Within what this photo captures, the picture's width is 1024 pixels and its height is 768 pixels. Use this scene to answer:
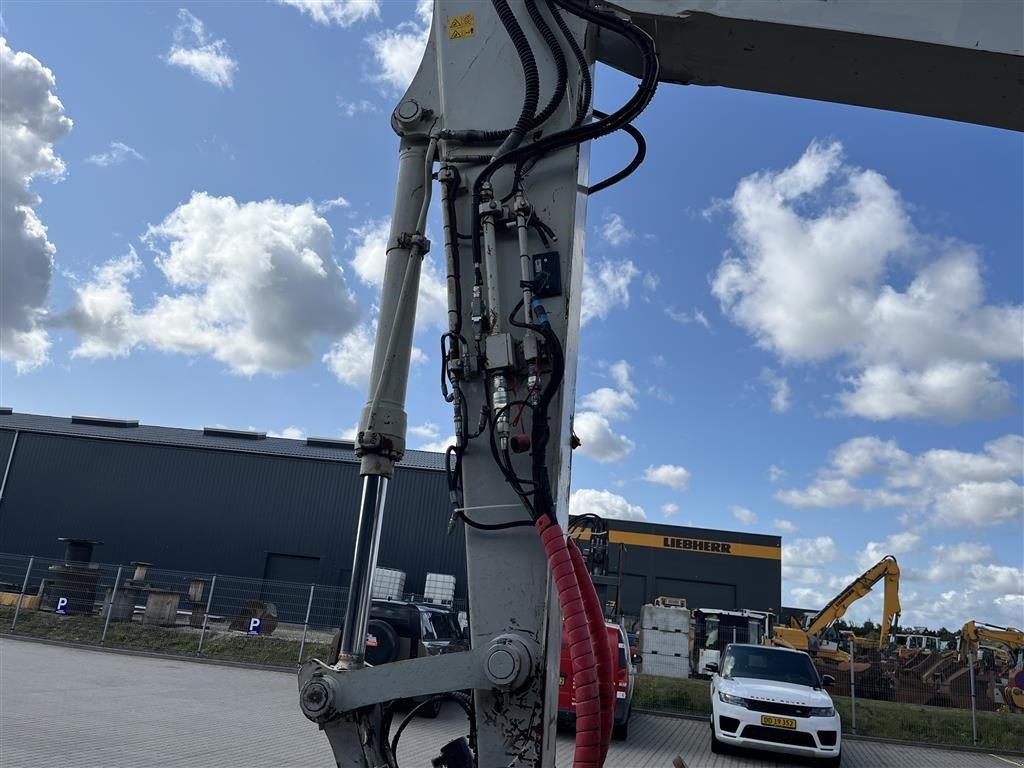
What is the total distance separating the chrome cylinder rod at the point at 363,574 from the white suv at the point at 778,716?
8.60m

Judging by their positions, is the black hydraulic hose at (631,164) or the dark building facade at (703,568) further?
the dark building facade at (703,568)

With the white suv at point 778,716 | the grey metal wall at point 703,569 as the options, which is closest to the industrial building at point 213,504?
the grey metal wall at point 703,569

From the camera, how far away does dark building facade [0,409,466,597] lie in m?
31.4

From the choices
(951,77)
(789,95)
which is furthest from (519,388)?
(951,77)

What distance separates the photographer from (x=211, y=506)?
3222 centimetres

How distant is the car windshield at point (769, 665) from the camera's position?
1066 centimetres

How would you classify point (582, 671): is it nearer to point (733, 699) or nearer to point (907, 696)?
point (733, 699)

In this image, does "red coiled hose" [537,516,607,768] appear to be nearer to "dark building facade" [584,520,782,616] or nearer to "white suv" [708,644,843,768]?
"white suv" [708,644,843,768]

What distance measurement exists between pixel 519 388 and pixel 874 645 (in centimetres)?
2515

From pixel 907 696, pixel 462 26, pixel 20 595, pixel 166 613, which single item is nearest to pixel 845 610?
A: pixel 907 696

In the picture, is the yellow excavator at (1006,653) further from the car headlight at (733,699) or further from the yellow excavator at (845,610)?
the car headlight at (733,699)

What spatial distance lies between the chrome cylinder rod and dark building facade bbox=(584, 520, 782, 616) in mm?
34782

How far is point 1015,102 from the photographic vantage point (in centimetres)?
273

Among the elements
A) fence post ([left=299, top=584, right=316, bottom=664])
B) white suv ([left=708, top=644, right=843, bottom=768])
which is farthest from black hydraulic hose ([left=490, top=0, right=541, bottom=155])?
fence post ([left=299, top=584, right=316, bottom=664])
